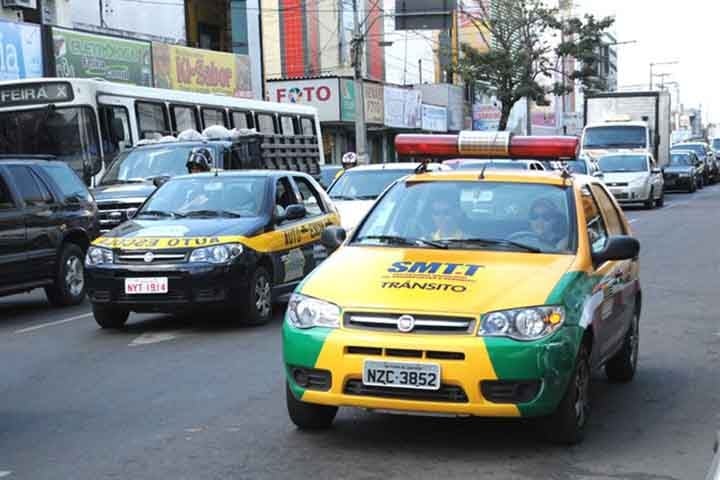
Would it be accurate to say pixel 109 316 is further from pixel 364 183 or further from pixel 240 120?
pixel 240 120

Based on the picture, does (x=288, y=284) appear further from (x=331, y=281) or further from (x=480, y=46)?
(x=480, y=46)

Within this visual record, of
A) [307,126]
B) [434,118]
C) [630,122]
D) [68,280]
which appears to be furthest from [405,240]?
[434,118]

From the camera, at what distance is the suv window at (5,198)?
1351 cm

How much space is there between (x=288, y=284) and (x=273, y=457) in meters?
6.29

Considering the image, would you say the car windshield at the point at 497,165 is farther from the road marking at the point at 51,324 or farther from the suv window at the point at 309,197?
the road marking at the point at 51,324

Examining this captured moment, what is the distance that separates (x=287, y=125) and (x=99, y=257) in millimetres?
16908

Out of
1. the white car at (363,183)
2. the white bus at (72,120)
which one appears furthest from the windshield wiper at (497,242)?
the white bus at (72,120)

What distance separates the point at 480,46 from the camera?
7169 centimetres

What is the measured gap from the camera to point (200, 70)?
36188 millimetres

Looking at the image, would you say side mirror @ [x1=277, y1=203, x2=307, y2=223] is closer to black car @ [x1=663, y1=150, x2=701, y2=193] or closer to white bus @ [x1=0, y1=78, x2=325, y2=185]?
white bus @ [x1=0, y1=78, x2=325, y2=185]

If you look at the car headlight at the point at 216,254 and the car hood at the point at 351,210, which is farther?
the car hood at the point at 351,210

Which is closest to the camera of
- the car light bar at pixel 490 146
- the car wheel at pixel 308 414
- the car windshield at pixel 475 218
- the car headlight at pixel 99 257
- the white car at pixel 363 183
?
the car wheel at pixel 308 414

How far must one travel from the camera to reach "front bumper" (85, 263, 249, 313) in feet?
37.5

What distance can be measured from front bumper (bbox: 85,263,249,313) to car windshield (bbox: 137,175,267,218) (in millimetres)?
1013
